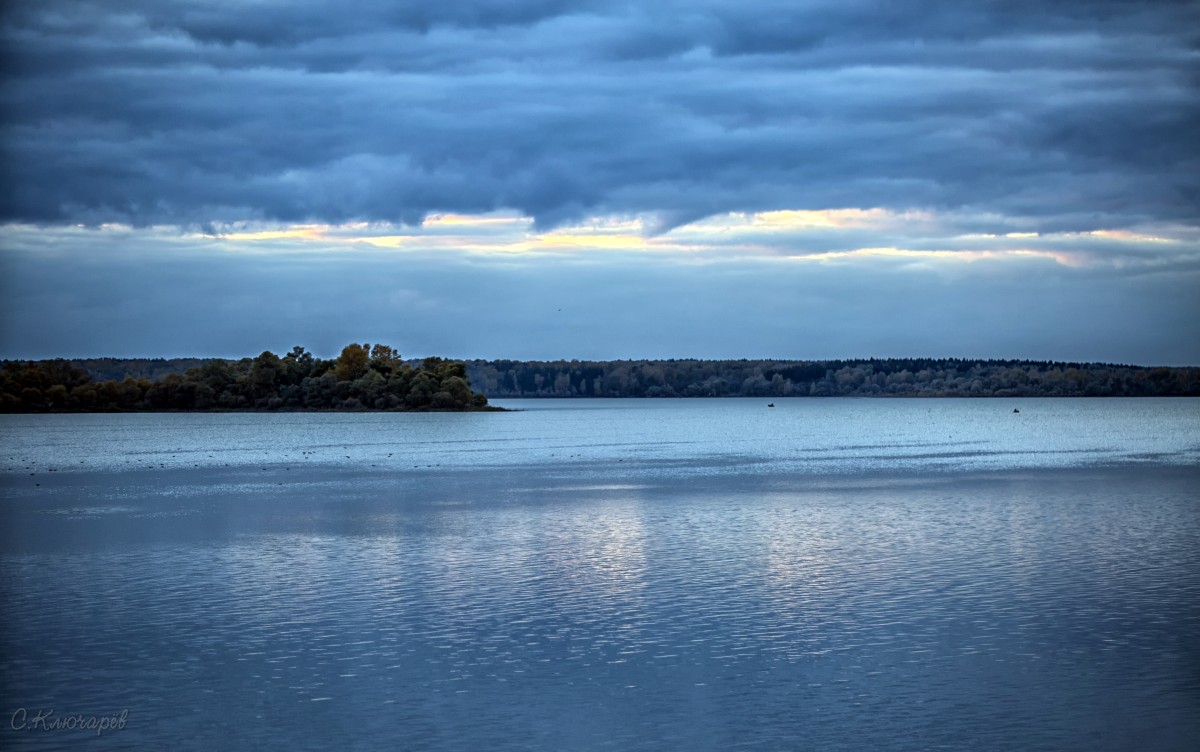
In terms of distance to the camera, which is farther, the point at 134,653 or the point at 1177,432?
the point at 1177,432

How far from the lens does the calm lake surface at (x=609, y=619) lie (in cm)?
1662

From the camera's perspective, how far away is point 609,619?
23234mm

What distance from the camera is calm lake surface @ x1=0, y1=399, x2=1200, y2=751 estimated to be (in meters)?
16.6

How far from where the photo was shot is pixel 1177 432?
122 metres

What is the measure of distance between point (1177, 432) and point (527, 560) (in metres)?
109

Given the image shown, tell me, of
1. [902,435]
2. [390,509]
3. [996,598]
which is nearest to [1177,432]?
[902,435]

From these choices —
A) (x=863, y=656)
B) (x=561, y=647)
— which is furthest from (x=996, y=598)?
(x=561, y=647)

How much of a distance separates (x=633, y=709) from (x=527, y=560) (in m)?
14.2

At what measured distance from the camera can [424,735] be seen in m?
16.1

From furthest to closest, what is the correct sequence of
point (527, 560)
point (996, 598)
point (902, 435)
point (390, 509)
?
point (902, 435) → point (390, 509) → point (527, 560) → point (996, 598)

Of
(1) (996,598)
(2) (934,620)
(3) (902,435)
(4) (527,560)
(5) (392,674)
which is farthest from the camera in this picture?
(3) (902,435)

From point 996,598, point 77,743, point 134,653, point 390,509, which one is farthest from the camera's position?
point 390,509

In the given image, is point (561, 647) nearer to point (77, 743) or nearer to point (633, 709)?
point (633, 709)

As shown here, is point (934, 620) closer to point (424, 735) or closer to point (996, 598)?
point (996, 598)
